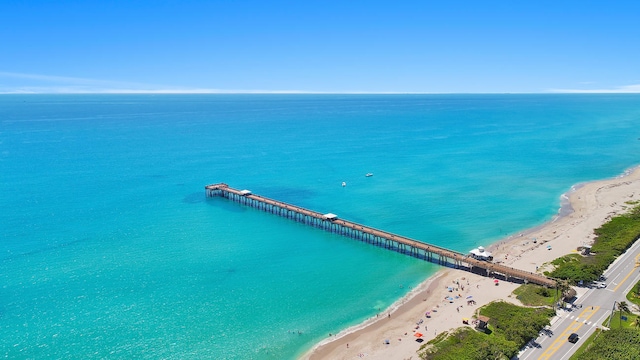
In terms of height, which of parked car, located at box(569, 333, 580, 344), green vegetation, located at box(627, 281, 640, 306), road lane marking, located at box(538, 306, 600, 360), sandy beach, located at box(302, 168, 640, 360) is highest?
green vegetation, located at box(627, 281, 640, 306)

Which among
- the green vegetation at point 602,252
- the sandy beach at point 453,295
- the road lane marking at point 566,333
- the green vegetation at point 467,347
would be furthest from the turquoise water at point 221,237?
the road lane marking at point 566,333

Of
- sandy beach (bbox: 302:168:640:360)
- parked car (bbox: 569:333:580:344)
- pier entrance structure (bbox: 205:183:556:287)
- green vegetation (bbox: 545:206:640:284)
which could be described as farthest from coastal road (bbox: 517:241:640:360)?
sandy beach (bbox: 302:168:640:360)

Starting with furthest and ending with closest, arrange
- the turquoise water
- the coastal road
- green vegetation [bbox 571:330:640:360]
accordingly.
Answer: the turquoise water < the coastal road < green vegetation [bbox 571:330:640:360]

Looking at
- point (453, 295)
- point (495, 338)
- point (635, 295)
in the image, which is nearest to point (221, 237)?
point (453, 295)

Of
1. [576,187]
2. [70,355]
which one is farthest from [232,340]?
[576,187]

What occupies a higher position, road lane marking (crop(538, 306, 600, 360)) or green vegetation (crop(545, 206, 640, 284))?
green vegetation (crop(545, 206, 640, 284))

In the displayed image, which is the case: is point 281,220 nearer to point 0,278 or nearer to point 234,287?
point 234,287

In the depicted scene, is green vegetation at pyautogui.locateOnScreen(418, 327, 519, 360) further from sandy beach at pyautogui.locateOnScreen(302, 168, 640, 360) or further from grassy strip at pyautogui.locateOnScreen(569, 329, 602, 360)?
grassy strip at pyautogui.locateOnScreen(569, 329, 602, 360)

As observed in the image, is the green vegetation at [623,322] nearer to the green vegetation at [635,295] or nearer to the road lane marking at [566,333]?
the road lane marking at [566,333]
